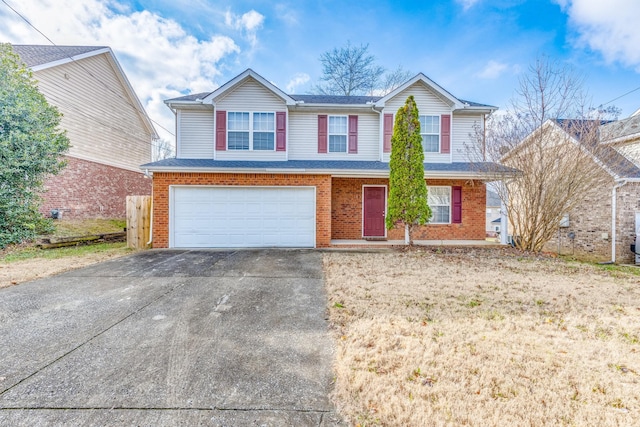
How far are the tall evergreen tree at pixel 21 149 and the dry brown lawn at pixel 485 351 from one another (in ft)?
31.6

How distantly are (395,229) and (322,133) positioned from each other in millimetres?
4678

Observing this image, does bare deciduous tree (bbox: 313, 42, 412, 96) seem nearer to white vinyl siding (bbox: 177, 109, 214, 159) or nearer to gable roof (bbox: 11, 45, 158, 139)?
white vinyl siding (bbox: 177, 109, 214, 159)

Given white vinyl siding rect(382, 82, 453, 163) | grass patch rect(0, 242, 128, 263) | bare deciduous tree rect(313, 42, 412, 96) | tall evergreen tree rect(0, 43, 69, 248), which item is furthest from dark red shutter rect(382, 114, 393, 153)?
tall evergreen tree rect(0, 43, 69, 248)

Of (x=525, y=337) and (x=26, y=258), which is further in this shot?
(x=26, y=258)

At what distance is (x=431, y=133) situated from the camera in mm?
10805

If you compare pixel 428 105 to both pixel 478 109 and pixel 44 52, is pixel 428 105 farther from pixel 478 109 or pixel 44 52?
pixel 44 52

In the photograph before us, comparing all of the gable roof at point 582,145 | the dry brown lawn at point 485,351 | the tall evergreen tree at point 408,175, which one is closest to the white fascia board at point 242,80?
the tall evergreen tree at point 408,175

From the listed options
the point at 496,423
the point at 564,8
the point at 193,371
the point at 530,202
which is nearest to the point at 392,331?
the point at 496,423

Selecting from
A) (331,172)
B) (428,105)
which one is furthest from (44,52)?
(428,105)

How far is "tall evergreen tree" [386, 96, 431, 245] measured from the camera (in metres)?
8.70

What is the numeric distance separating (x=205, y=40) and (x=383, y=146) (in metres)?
11.2

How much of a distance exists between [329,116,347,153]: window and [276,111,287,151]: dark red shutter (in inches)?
71.0

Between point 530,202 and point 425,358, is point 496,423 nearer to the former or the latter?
point 425,358

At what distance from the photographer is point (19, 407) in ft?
6.78
